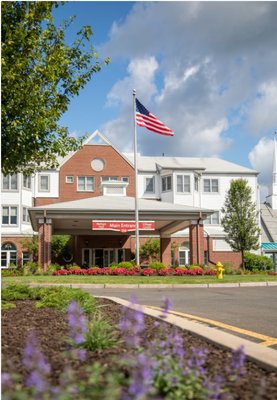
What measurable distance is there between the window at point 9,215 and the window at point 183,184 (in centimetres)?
1586

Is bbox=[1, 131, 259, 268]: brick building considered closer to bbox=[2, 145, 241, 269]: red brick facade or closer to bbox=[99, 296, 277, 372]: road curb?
bbox=[2, 145, 241, 269]: red brick facade

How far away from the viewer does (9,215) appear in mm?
44562

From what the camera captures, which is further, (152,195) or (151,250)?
(152,195)

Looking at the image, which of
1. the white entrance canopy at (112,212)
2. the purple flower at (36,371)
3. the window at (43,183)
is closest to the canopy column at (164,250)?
the white entrance canopy at (112,212)

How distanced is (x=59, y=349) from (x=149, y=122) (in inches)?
889

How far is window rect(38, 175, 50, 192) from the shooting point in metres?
46.9

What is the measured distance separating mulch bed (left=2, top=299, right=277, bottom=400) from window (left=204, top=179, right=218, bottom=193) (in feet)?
143

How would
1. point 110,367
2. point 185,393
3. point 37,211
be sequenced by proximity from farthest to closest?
point 37,211, point 110,367, point 185,393

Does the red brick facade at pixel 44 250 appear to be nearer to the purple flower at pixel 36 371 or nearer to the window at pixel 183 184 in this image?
the window at pixel 183 184

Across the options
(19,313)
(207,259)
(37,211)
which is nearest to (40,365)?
(19,313)

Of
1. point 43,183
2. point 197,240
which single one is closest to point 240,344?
point 197,240

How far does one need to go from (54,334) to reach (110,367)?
1.79 metres

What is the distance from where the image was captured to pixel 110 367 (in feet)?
13.5

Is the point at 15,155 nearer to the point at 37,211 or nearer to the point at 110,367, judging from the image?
the point at 110,367
